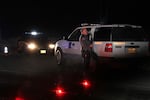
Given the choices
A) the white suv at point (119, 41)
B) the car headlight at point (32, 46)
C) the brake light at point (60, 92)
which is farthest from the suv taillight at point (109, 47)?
the car headlight at point (32, 46)

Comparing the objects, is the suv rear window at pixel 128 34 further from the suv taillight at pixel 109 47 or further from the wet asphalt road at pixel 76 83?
the wet asphalt road at pixel 76 83

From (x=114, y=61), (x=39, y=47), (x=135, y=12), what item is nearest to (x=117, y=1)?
(x=135, y=12)

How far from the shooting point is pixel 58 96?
1026 cm

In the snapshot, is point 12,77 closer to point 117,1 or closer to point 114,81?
point 114,81

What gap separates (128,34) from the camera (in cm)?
1602

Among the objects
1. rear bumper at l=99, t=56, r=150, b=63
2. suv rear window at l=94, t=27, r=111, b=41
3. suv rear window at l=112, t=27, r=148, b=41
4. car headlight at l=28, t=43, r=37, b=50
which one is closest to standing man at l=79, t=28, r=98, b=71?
suv rear window at l=94, t=27, r=111, b=41

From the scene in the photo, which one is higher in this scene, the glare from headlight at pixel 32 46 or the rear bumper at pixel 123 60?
the glare from headlight at pixel 32 46

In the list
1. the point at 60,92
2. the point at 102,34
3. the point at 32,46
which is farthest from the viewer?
the point at 32,46

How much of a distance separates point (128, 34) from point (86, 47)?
1686 millimetres

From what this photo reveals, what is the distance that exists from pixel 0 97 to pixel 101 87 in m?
3.39

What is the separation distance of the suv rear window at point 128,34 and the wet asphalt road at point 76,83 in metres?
1.01

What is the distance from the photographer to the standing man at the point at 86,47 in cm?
1636

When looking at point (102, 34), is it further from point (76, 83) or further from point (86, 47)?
point (76, 83)

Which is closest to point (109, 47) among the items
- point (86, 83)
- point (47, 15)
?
Result: point (86, 83)
